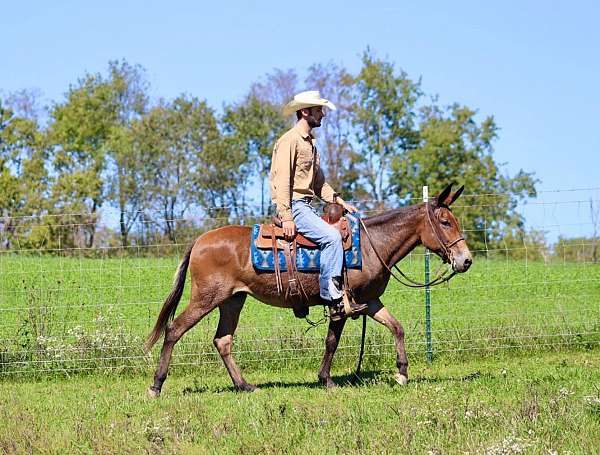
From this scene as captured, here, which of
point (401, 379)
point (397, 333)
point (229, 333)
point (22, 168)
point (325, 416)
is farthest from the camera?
point (22, 168)

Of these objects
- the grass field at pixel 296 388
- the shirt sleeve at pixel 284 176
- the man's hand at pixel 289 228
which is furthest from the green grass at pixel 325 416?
the shirt sleeve at pixel 284 176

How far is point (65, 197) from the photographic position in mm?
40531

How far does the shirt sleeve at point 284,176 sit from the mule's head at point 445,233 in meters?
1.53

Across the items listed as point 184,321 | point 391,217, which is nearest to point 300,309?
point 184,321

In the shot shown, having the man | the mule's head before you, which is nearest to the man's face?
the man

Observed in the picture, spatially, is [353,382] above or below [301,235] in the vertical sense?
below

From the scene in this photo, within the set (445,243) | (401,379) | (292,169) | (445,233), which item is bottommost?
(401,379)

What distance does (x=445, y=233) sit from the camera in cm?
887

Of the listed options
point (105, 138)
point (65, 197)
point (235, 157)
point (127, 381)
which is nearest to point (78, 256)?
point (127, 381)

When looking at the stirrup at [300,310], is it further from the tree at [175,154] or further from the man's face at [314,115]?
the tree at [175,154]

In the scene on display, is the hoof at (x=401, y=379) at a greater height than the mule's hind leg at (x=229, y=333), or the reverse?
the mule's hind leg at (x=229, y=333)

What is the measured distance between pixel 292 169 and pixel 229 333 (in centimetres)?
196

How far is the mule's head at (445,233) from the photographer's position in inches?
345

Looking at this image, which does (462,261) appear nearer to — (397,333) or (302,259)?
(397,333)
